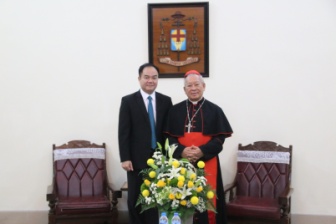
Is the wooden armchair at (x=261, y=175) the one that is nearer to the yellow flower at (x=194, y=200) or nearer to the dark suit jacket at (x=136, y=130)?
the dark suit jacket at (x=136, y=130)

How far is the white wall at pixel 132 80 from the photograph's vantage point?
13.5 ft

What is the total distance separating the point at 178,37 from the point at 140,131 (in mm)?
1290

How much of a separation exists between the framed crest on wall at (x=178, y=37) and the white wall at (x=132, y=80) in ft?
0.28

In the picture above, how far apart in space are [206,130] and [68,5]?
2.11 m

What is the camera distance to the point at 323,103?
412cm

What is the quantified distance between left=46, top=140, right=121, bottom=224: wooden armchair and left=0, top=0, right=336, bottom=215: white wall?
165 mm

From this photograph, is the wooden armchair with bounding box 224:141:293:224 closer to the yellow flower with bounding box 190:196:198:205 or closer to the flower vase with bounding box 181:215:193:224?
the flower vase with bounding box 181:215:193:224

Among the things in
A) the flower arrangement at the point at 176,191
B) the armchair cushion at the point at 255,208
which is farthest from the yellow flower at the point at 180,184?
the armchair cushion at the point at 255,208

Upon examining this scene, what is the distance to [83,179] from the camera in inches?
163

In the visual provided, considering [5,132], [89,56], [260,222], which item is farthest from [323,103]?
[5,132]

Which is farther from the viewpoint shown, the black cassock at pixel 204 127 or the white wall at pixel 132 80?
the white wall at pixel 132 80

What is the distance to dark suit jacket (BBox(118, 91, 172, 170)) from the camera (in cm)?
337

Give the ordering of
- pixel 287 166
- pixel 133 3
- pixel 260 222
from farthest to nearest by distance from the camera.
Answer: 1. pixel 133 3
2. pixel 287 166
3. pixel 260 222

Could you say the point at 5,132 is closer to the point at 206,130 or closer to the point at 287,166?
the point at 206,130
